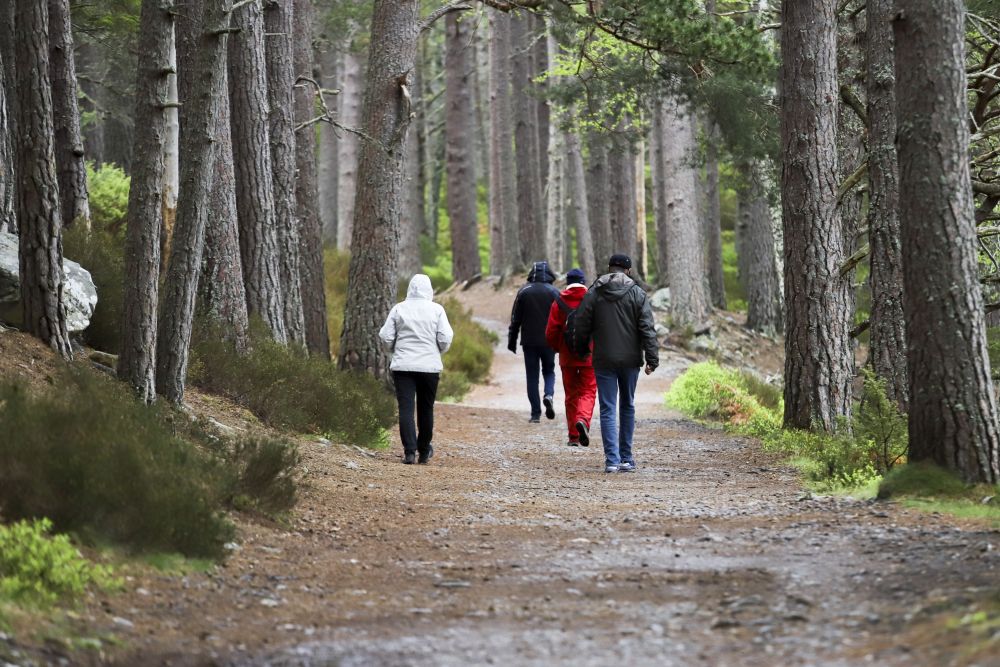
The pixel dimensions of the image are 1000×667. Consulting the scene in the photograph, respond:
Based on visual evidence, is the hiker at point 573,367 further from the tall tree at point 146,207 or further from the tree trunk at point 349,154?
the tree trunk at point 349,154

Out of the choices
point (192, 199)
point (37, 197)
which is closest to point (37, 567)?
point (192, 199)

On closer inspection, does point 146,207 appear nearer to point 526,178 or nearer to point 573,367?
point 573,367

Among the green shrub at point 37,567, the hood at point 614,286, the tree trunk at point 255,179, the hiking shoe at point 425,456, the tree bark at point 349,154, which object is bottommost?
the hiking shoe at point 425,456

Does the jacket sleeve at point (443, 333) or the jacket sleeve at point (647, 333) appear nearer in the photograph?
the jacket sleeve at point (647, 333)

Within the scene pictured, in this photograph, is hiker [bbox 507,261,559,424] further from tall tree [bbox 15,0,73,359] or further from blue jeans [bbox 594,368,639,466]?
tall tree [bbox 15,0,73,359]

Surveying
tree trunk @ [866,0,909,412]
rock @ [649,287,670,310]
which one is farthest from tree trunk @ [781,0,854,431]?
rock @ [649,287,670,310]

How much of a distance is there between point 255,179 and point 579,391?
437 cm

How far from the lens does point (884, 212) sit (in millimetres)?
11180

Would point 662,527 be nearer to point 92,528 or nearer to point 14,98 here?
point 92,528

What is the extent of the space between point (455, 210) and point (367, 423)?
21.1m

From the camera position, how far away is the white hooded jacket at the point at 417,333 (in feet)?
35.8

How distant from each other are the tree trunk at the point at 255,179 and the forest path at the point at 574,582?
4427 mm

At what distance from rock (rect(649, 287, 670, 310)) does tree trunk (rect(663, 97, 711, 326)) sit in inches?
59.8

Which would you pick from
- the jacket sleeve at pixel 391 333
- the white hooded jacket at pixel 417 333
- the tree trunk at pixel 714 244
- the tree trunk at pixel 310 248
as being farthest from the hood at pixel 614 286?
the tree trunk at pixel 714 244
